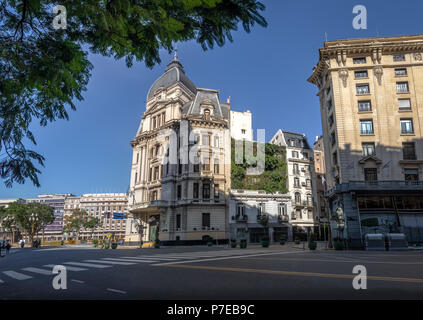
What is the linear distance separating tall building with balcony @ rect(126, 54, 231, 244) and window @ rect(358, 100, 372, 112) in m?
20.4

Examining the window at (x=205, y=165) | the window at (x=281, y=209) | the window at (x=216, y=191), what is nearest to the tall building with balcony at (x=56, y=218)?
the window at (x=205, y=165)

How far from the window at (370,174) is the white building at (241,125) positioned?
2522 cm

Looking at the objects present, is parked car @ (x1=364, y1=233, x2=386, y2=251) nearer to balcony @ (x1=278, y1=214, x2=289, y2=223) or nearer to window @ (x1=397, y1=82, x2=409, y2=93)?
window @ (x1=397, y1=82, x2=409, y2=93)

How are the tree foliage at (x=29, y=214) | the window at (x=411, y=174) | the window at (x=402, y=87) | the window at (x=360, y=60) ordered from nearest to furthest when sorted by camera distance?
the window at (x=411, y=174), the window at (x=402, y=87), the window at (x=360, y=60), the tree foliage at (x=29, y=214)

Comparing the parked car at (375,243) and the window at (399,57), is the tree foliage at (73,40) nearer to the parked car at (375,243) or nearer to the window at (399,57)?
the parked car at (375,243)

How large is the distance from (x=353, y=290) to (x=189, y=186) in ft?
119

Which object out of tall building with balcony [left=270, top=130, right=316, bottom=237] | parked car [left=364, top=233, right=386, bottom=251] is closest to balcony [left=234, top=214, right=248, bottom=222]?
tall building with balcony [left=270, top=130, right=316, bottom=237]

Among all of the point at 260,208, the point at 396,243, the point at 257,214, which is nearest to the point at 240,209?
the point at 257,214

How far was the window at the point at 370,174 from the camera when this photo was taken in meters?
30.0

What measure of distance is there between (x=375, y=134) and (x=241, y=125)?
88.4ft

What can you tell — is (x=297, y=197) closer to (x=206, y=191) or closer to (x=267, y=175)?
(x=267, y=175)
